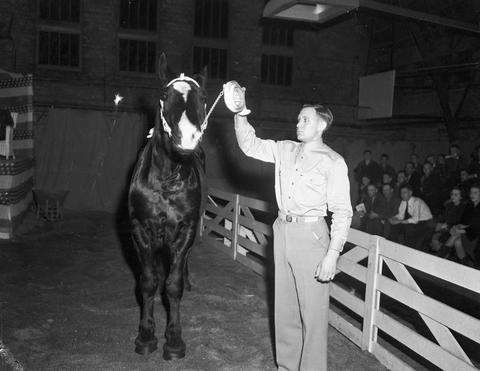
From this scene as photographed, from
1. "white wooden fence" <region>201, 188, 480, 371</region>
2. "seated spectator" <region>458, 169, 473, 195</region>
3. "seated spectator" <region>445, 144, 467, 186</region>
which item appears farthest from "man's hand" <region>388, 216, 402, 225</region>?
"seated spectator" <region>445, 144, 467, 186</region>

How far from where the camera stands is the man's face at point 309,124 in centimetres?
298

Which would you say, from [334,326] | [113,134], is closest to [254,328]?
[334,326]

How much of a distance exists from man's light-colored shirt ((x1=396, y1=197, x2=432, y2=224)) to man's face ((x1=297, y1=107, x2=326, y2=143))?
5713 millimetres

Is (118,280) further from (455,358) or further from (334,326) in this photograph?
(455,358)

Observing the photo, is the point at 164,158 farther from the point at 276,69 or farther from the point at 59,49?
the point at 276,69

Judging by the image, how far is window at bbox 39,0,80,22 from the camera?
531 inches

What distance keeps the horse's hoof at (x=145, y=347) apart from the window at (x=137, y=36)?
39.4 ft

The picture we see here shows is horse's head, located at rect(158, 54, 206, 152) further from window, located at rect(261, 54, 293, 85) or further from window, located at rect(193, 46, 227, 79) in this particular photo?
window, located at rect(261, 54, 293, 85)

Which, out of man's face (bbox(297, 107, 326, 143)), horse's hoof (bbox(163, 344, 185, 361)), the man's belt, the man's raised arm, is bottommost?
horse's hoof (bbox(163, 344, 185, 361))

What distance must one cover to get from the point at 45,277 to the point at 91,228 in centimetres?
386

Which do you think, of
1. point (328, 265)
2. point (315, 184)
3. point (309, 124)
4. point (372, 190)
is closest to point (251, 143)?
point (309, 124)

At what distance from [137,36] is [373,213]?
973 cm

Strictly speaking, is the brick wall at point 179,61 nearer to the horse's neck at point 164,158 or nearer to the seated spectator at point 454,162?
the seated spectator at point 454,162

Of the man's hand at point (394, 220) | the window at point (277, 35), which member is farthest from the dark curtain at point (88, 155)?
the man's hand at point (394, 220)
